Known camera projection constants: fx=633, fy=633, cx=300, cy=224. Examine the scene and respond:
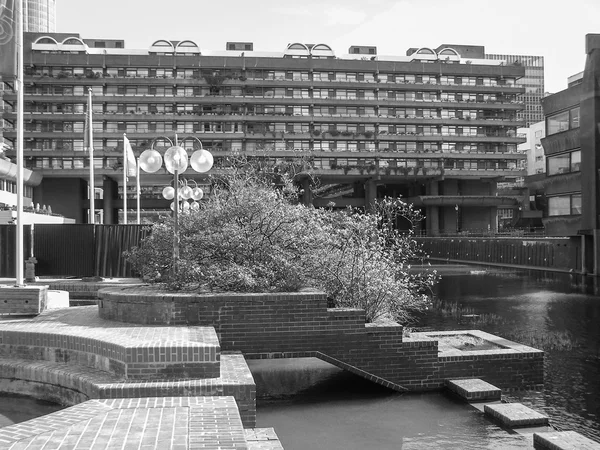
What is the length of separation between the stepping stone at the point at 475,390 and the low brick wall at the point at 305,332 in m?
0.43

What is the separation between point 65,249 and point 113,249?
1.78m

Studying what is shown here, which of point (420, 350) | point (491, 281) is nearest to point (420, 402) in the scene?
point (420, 350)

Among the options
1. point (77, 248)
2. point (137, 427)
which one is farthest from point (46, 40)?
point (137, 427)

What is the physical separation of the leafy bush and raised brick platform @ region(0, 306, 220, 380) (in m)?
1.83

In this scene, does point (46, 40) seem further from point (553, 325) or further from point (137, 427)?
point (137, 427)

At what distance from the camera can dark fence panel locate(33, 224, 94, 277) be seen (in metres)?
23.0

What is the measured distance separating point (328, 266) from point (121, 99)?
71.2m

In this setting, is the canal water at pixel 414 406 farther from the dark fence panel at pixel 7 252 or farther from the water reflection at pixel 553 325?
the dark fence panel at pixel 7 252

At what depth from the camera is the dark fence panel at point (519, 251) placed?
134 feet

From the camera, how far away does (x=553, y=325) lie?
17578 mm

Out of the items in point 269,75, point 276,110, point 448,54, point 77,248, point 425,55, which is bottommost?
point 77,248

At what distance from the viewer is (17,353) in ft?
32.0

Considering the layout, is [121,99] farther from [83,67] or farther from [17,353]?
[17,353]

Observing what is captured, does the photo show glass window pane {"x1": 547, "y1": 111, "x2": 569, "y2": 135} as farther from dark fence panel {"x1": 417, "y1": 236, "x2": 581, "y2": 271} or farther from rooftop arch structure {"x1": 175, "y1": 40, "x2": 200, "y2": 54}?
rooftop arch structure {"x1": 175, "y1": 40, "x2": 200, "y2": 54}
